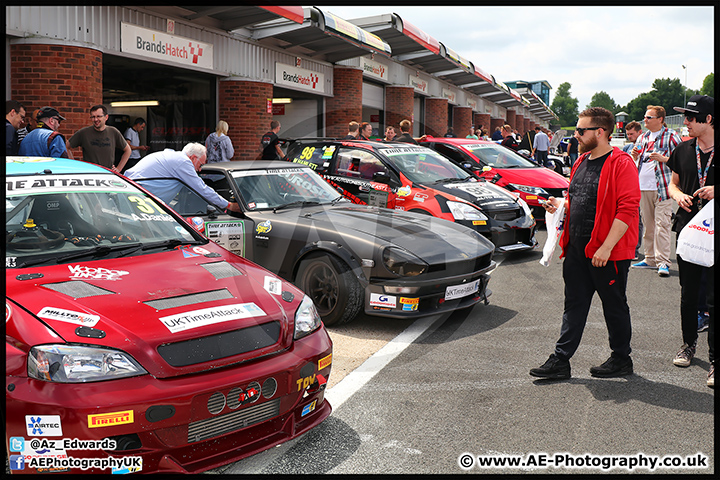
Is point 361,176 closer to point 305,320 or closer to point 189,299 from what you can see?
point 305,320

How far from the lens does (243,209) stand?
5.85m

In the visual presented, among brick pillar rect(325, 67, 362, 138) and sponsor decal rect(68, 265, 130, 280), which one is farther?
brick pillar rect(325, 67, 362, 138)

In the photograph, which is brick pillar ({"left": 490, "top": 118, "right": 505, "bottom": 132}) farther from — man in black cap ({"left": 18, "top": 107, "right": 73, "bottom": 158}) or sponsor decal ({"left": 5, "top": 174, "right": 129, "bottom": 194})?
sponsor decal ({"left": 5, "top": 174, "right": 129, "bottom": 194})

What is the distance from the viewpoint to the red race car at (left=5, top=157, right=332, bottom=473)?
8.10 ft

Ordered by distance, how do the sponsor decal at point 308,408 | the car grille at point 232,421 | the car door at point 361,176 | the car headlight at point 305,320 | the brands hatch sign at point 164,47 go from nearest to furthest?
1. the car grille at point 232,421
2. the sponsor decal at point 308,408
3. the car headlight at point 305,320
4. the car door at point 361,176
5. the brands hatch sign at point 164,47

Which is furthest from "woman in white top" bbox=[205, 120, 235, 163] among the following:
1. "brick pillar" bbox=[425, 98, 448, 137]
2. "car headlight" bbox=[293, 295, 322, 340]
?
"brick pillar" bbox=[425, 98, 448, 137]

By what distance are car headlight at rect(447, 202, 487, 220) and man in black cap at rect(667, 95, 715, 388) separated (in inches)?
120

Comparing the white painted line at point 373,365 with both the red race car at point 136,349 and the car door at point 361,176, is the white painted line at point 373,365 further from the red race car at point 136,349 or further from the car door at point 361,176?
the car door at point 361,176

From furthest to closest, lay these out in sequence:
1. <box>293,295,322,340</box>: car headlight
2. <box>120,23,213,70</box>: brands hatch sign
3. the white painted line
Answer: <box>120,23,213,70</box>: brands hatch sign < the white painted line < <box>293,295,322,340</box>: car headlight

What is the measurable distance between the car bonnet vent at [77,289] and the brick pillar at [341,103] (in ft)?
49.9

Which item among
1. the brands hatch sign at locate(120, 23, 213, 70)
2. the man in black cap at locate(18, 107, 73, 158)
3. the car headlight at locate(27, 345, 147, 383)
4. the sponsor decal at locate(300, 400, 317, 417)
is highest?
the brands hatch sign at locate(120, 23, 213, 70)

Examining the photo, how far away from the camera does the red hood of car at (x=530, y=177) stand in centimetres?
1055

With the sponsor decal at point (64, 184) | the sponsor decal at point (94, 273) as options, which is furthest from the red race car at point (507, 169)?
the sponsor decal at point (94, 273)

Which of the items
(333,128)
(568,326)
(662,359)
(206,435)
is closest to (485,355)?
(568,326)
